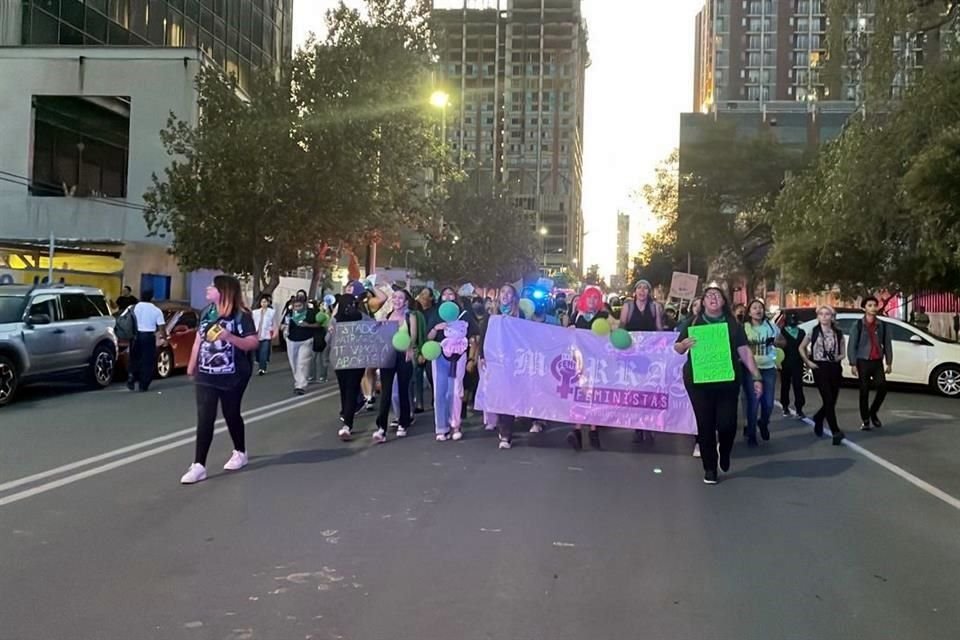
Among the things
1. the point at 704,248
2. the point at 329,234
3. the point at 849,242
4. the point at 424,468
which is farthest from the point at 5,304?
the point at 704,248

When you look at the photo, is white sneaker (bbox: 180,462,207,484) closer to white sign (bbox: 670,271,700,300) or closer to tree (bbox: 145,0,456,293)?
tree (bbox: 145,0,456,293)

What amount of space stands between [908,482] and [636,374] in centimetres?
287

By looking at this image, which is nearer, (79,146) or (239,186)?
(239,186)

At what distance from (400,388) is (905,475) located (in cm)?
549

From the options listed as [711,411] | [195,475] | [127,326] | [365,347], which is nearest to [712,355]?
[711,411]

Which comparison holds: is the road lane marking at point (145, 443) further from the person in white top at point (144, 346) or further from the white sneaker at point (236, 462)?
the person in white top at point (144, 346)

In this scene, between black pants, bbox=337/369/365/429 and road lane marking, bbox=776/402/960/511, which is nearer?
road lane marking, bbox=776/402/960/511

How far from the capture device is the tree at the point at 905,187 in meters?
13.9

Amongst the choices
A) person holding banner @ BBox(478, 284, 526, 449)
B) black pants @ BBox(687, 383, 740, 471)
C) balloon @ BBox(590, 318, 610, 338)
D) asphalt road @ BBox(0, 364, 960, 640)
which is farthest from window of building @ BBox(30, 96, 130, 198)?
black pants @ BBox(687, 383, 740, 471)

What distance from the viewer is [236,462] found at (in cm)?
801

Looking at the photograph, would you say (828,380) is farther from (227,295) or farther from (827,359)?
(227,295)

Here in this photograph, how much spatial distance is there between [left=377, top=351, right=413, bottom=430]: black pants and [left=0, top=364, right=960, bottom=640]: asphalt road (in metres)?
0.38

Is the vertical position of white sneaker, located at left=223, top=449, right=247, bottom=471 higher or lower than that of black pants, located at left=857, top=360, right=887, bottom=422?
lower

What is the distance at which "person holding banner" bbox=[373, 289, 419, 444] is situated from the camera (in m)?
9.80
